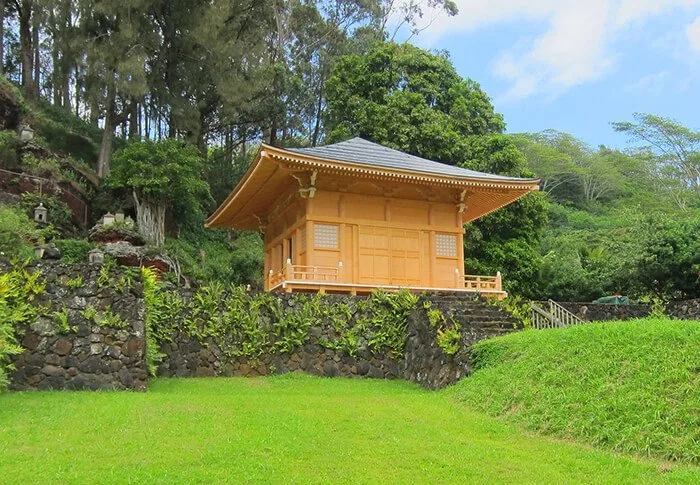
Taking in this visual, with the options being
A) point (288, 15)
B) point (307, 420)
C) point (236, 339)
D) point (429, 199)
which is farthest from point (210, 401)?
point (288, 15)

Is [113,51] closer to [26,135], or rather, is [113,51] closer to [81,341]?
[26,135]

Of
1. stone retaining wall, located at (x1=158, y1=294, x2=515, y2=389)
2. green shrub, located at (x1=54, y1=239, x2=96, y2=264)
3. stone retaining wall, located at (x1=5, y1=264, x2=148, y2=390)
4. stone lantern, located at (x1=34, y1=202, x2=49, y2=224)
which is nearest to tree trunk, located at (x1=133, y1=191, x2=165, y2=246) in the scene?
green shrub, located at (x1=54, y1=239, x2=96, y2=264)

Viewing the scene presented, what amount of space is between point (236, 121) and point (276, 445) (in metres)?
31.9

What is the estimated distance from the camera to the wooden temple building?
1666 cm

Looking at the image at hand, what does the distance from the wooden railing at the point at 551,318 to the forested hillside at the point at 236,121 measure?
7.35m

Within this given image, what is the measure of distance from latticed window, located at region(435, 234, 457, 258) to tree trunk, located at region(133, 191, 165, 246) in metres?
13.7

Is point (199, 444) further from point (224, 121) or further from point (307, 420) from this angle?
point (224, 121)

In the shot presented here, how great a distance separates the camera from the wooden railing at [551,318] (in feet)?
44.1

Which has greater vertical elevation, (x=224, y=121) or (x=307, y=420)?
(x=224, y=121)

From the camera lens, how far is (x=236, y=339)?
13.8m

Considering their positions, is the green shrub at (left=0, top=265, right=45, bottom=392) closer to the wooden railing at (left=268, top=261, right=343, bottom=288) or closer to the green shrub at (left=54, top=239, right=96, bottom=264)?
the wooden railing at (left=268, top=261, right=343, bottom=288)

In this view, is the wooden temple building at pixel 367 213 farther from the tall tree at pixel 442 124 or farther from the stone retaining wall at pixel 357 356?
the tall tree at pixel 442 124

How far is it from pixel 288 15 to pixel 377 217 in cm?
2661

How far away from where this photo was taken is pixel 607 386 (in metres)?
8.02
